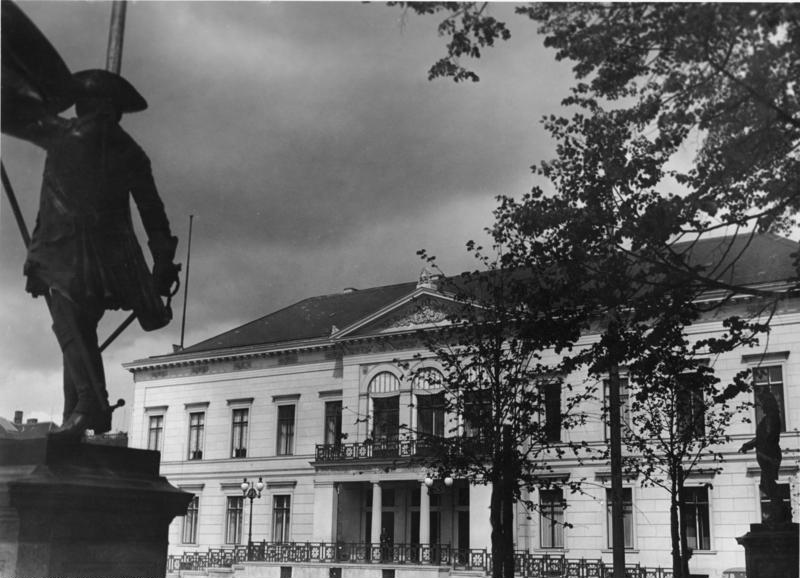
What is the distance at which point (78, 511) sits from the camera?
17.3 feet

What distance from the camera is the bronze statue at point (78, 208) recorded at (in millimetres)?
5453

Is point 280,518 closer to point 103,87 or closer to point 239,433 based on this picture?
point 239,433

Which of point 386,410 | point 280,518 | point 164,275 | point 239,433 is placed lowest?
point 280,518

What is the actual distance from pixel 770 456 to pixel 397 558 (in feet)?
65.0

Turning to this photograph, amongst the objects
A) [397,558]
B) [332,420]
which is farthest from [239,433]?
[397,558]

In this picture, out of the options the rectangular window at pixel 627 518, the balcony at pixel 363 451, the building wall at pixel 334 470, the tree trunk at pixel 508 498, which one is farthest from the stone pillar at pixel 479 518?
the tree trunk at pixel 508 498

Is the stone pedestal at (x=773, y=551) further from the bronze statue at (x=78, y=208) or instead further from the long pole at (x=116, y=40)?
the long pole at (x=116, y=40)

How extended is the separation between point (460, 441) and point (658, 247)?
12.0 meters

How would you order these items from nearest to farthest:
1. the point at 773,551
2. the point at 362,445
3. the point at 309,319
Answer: the point at 773,551 → the point at 362,445 → the point at 309,319

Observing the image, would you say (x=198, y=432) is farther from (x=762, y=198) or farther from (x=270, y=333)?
(x=762, y=198)

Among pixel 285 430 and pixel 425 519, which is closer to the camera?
pixel 425 519

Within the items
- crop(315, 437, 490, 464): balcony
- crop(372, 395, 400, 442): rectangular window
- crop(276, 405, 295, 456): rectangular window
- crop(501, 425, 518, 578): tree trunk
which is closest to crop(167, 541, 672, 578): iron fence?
crop(315, 437, 490, 464): balcony

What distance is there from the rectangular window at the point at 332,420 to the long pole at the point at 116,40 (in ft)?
105

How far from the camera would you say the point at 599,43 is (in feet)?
30.4
